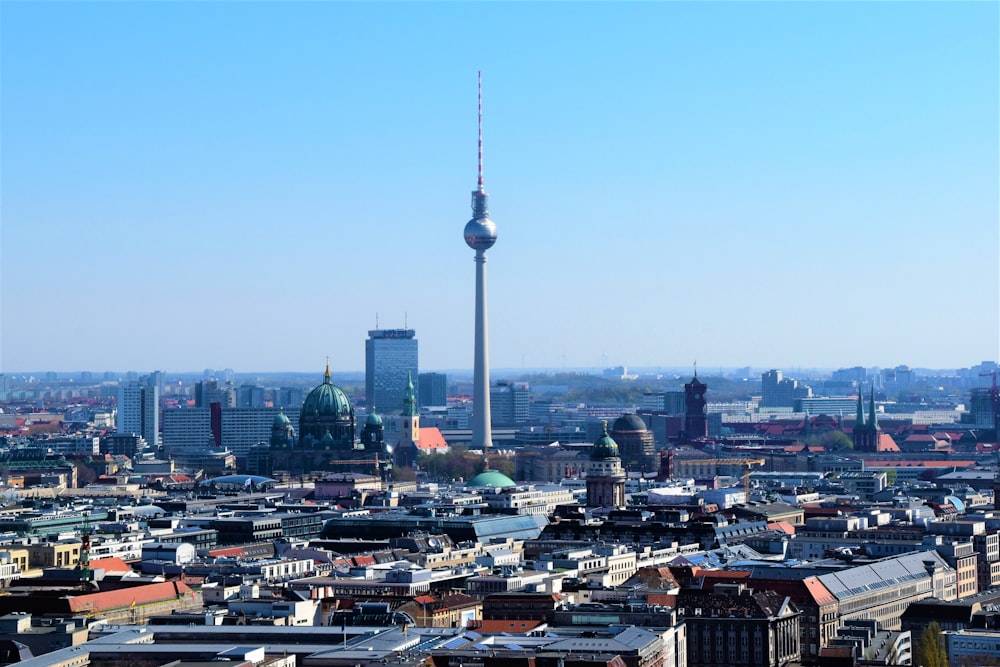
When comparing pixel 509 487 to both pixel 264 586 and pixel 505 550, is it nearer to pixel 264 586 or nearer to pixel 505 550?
pixel 505 550

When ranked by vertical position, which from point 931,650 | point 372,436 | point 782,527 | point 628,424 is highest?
point 628,424

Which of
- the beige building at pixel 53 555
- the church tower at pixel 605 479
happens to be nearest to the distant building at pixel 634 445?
the church tower at pixel 605 479

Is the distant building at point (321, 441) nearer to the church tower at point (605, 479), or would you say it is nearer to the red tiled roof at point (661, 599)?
the church tower at point (605, 479)

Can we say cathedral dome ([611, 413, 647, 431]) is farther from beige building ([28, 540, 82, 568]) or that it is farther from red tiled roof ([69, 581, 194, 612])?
red tiled roof ([69, 581, 194, 612])

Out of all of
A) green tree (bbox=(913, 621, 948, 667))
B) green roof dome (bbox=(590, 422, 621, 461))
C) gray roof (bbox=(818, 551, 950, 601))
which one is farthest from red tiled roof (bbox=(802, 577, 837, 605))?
green roof dome (bbox=(590, 422, 621, 461))

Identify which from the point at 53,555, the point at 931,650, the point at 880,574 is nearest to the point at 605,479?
the point at 53,555

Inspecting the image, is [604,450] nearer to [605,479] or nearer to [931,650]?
[605,479]
